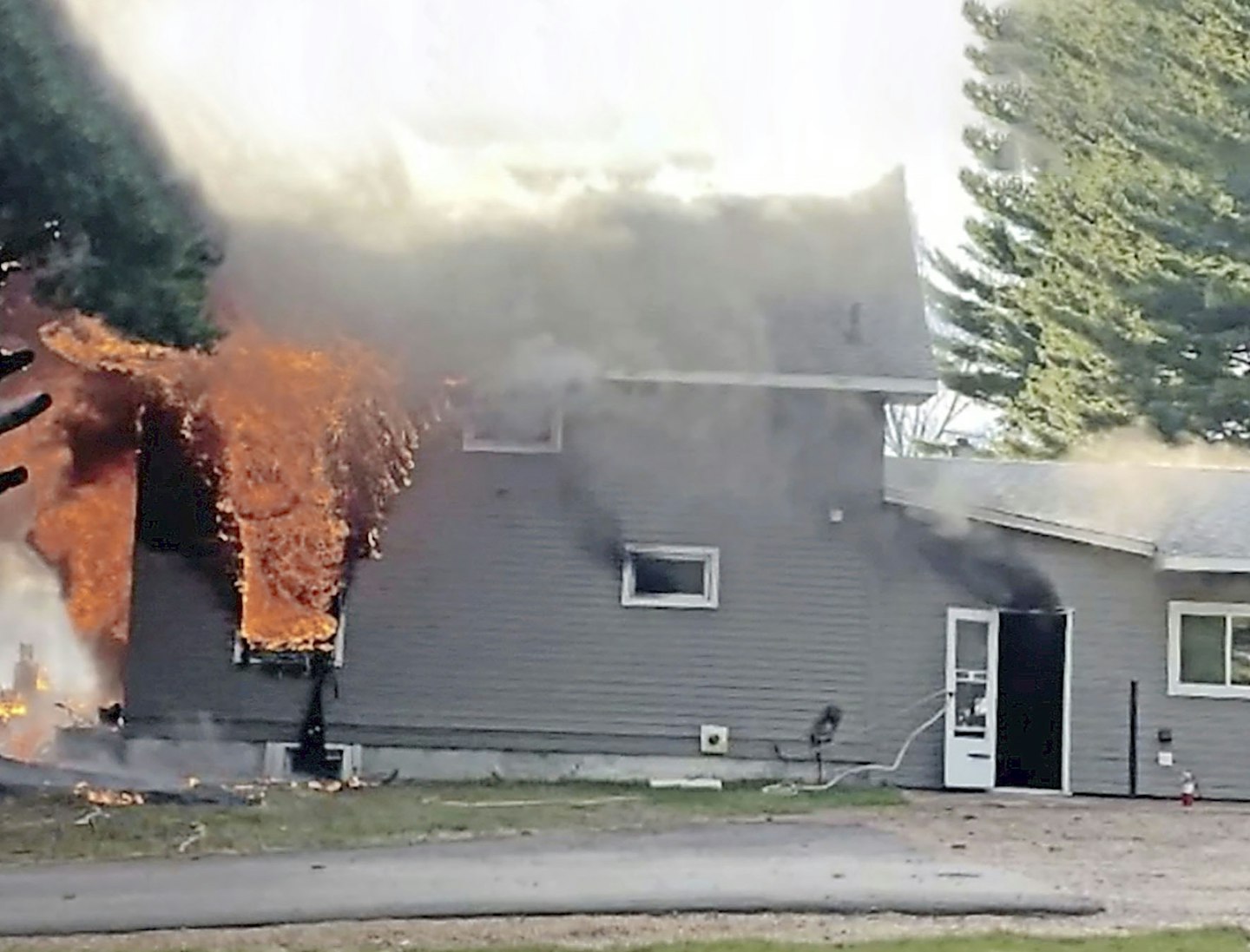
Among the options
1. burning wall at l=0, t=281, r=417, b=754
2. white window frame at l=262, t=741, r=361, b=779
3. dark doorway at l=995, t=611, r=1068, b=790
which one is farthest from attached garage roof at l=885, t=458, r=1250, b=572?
white window frame at l=262, t=741, r=361, b=779

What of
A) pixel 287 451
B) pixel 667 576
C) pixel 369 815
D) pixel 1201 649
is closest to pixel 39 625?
pixel 287 451

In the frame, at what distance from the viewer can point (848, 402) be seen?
19.5m

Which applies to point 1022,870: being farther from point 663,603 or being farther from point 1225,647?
point 1225,647

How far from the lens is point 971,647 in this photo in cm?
1975

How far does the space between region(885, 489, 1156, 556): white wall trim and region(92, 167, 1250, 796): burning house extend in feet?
0.10

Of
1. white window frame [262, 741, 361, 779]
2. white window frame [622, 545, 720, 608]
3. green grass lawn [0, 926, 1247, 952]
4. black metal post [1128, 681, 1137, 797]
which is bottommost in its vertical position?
green grass lawn [0, 926, 1247, 952]

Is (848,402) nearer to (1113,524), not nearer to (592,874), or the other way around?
(1113,524)

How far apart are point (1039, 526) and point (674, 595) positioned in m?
3.66

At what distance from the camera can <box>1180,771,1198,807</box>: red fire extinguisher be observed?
19.1m

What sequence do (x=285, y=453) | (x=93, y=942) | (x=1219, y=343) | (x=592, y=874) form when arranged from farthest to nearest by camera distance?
(x=1219, y=343) < (x=285, y=453) < (x=592, y=874) < (x=93, y=942)

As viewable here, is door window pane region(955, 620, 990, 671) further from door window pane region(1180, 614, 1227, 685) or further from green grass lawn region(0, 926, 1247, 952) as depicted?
green grass lawn region(0, 926, 1247, 952)

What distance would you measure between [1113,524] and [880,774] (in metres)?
3.62

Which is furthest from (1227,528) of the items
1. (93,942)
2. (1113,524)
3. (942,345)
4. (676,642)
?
(942,345)

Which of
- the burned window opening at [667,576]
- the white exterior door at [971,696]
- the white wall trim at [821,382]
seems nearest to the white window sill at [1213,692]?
the white exterior door at [971,696]
